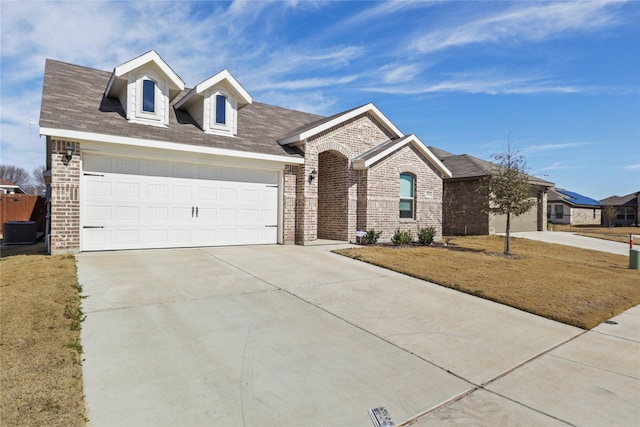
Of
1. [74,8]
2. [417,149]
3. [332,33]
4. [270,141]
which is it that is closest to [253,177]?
[270,141]

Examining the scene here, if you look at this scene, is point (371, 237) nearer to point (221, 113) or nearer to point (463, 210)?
point (221, 113)

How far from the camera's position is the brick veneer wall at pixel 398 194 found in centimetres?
1387

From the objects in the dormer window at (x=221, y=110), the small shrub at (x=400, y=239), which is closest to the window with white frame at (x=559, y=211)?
the small shrub at (x=400, y=239)

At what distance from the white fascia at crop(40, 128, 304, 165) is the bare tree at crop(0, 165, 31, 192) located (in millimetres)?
84391

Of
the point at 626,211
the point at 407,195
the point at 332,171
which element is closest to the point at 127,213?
the point at 332,171

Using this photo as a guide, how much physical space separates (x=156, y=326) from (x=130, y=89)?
8348 mm

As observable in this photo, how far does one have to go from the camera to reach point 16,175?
73312mm

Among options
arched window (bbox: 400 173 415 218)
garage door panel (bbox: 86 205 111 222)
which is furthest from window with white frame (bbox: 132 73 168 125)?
arched window (bbox: 400 173 415 218)

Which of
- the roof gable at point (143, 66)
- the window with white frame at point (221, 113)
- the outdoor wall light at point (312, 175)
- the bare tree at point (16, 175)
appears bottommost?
the outdoor wall light at point (312, 175)

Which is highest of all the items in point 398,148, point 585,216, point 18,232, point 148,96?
point 148,96

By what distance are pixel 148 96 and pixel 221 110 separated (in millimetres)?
2355

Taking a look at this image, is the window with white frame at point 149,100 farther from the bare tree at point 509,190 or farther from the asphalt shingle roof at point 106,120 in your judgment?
the bare tree at point 509,190

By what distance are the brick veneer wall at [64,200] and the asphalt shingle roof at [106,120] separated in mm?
739

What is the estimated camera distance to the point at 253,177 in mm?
12016
